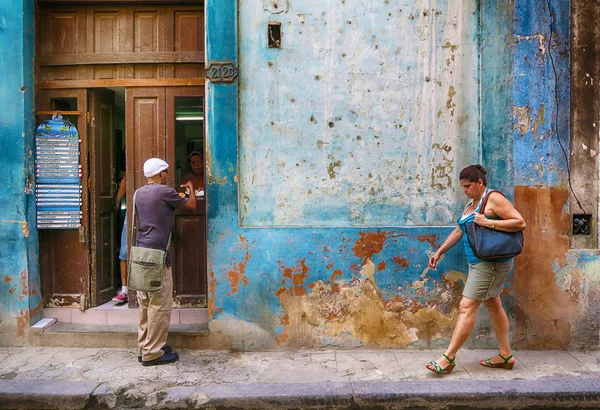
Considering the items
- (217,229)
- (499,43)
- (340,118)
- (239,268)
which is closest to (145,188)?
(217,229)

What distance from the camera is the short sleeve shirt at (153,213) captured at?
4.46 m

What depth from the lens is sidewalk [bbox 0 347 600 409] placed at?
386 cm

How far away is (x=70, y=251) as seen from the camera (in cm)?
550

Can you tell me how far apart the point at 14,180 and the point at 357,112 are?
3698 millimetres

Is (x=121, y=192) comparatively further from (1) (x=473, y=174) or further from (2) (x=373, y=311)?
(1) (x=473, y=174)

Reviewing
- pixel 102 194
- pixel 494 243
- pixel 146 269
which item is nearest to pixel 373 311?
pixel 494 243

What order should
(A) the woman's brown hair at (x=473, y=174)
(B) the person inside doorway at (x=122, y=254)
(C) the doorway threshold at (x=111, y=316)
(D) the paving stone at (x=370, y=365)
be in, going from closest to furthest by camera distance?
(A) the woman's brown hair at (x=473, y=174), (D) the paving stone at (x=370, y=365), (C) the doorway threshold at (x=111, y=316), (B) the person inside doorway at (x=122, y=254)

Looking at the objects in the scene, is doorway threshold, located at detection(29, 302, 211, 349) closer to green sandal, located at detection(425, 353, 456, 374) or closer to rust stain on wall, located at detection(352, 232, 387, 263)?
rust stain on wall, located at detection(352, 232, 387, 263)

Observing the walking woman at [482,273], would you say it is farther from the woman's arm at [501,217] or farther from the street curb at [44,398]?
the street curb at [44,398]

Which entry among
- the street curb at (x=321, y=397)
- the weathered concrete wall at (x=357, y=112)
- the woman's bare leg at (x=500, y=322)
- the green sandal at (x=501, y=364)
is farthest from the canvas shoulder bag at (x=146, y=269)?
the green sandal at (x=501, y=364)

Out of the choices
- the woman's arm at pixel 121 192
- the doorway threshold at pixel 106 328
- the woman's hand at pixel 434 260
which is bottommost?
the doorway threshold at pixel 106 328

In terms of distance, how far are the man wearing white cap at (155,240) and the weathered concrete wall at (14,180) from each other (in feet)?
4.79

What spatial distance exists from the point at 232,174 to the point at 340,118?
4.18ft

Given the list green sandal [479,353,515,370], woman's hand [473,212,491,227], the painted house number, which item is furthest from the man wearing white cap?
green sandal [479,353,515,370]
